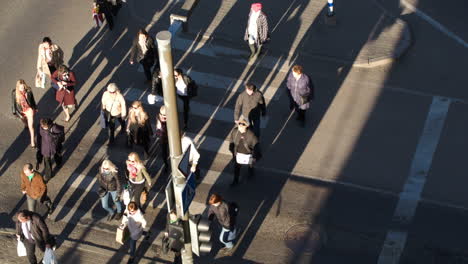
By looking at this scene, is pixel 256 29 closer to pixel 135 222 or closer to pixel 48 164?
pixel 48 164

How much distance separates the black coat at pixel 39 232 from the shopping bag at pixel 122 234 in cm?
120

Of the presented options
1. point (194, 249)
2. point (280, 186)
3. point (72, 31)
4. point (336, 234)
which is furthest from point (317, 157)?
point (72, 31)

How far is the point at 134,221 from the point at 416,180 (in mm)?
5978

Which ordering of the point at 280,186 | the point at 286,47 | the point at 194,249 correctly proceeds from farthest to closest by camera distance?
the point at 286,47 → the point at 280,186 → the point at 194,249

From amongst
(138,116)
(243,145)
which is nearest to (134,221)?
(243,145)

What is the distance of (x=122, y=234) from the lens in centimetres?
1514

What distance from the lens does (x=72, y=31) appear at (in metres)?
22.0

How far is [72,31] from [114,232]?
7.60 metres

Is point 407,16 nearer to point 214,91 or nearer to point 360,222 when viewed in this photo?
point 214,91

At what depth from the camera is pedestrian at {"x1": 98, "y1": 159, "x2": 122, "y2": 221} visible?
1548 centimetres

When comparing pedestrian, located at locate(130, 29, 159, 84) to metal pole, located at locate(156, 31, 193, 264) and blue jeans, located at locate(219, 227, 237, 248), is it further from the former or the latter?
metal pole, located at locate(156, 31, 193, 264)

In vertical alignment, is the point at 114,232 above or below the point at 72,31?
below

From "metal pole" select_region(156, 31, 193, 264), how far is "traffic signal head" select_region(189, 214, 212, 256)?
0.09m

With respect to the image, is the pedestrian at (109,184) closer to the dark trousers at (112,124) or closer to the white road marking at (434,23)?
the dark trousers at (112,124)
